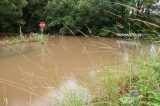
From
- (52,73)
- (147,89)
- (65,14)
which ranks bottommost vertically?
(52,73)

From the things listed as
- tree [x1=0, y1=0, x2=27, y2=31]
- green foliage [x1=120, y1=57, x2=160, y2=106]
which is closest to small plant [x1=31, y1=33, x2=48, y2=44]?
green foliage [x1=120, y1=57, x2=160, y2=106]

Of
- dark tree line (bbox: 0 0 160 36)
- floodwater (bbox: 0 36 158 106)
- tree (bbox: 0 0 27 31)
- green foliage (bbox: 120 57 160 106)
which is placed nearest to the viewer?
green foliage (bbox: 120 57 160 106)

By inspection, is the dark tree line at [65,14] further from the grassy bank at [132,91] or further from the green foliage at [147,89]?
the green foliage at [147,89]

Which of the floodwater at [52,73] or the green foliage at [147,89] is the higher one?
the green foliage at [147,89]

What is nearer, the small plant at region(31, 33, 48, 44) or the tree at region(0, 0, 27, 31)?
the small plant at region(31, 33, 48, 44)

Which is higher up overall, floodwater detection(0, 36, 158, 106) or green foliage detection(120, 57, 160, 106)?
green foliage detection(120, 57, 160, 106)

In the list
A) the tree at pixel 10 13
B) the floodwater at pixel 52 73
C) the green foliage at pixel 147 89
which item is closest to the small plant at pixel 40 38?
the floodwater at pixel 52 73

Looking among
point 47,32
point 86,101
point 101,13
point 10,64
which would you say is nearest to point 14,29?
point 47,32

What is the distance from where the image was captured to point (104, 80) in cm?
213

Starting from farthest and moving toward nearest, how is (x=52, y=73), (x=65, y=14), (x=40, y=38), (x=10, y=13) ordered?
(x=65, y=14) → (x=10, y=13) → (x=52, y=73) → (x=40, y=38)

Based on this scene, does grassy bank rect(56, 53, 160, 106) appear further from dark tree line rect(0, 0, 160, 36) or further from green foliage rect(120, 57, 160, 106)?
dark tree line rect(0, 0, 160, 36)

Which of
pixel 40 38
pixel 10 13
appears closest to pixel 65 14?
pixel 10 13

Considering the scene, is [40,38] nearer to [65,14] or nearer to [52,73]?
[52,73]

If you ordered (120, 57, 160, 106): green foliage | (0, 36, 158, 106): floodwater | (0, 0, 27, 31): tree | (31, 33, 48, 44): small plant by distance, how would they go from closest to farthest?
(120, 57, 160, 106): green foliage, (31, 33, 48, 44): small plant, (0, 36, 158, 106): floodwater, (0, 0, 27, 31): tree
